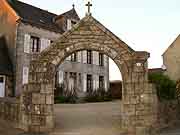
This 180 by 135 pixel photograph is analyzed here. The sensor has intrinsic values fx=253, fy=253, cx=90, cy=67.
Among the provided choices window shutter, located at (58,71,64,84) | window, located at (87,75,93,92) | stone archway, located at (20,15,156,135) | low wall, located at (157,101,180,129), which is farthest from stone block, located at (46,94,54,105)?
window, located at (87,75,93,92)

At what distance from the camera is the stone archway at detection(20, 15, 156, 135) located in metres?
9.05

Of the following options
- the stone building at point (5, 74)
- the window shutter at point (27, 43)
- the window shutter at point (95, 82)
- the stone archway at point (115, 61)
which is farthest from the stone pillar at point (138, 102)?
the window shutter at point (95, 82)

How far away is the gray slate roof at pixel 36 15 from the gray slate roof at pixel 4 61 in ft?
9.15

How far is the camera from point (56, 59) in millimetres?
9469

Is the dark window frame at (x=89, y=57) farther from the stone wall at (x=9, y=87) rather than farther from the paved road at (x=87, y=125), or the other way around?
the paved road at (x=87, y=125)

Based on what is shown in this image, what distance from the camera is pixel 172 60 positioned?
21.5 metres

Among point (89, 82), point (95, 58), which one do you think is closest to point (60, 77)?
point (89, 82)

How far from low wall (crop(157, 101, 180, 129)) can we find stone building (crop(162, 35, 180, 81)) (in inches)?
387

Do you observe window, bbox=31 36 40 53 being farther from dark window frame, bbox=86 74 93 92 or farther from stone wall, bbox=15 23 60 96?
dark window frame, bbox=86 74 93 92

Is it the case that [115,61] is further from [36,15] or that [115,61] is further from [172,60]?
[36,15]

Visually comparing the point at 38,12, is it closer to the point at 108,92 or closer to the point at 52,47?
the point at 108,92

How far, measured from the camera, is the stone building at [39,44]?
19.5 meters

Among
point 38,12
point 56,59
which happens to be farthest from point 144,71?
point 38,12

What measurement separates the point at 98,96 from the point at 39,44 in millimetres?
7085
